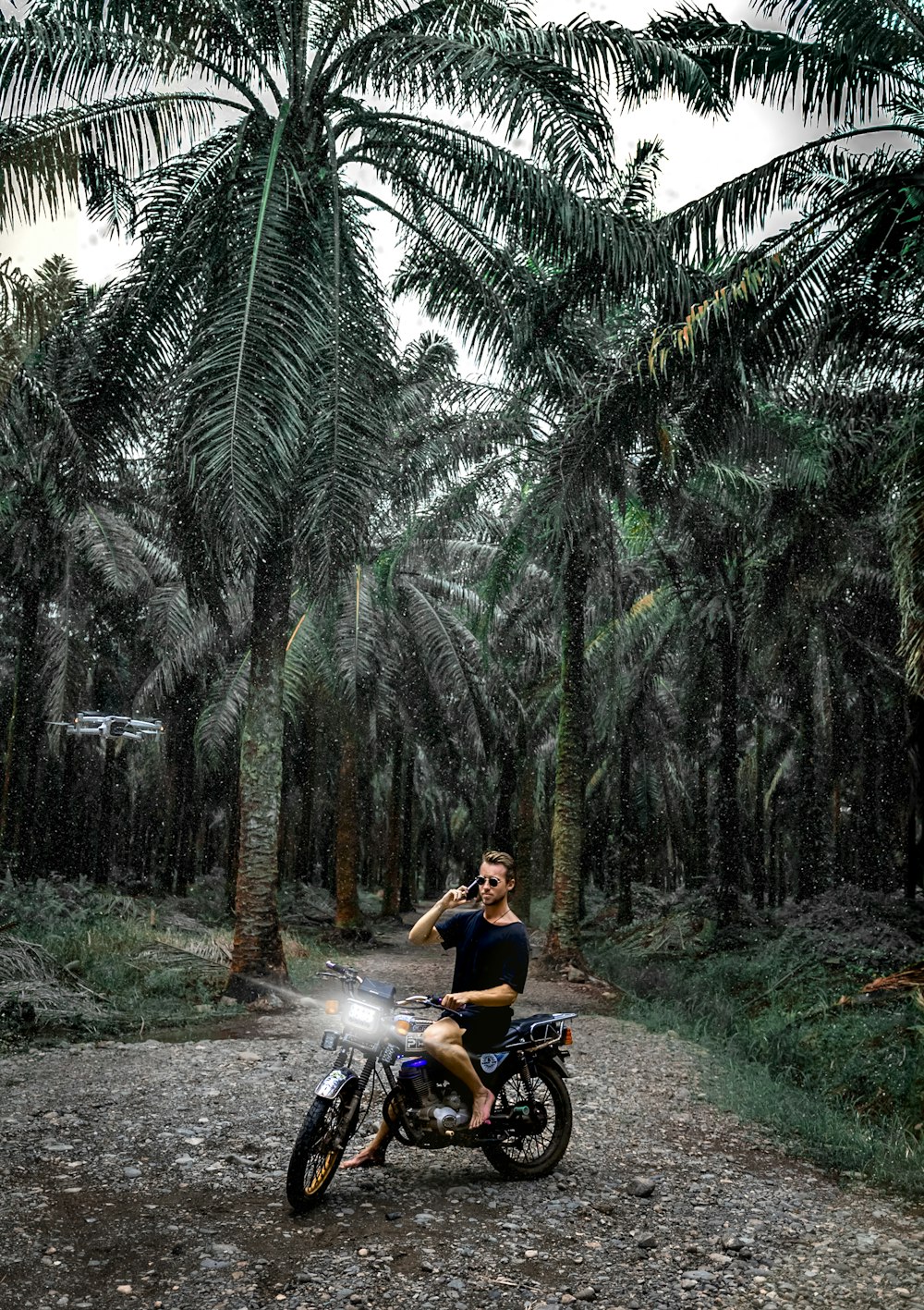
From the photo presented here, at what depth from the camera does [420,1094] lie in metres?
5.81

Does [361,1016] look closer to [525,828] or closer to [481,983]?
[481,983]

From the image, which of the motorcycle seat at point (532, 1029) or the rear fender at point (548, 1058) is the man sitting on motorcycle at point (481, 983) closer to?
the motorcycle seat at point (532, 1029)

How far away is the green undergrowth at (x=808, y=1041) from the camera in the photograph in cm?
Answer: 755

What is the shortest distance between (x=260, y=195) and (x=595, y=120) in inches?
132

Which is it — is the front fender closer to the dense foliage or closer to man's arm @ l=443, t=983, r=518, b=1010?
man's arm @ l=443, t=983, r=518, b=1010

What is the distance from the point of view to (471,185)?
12305mm

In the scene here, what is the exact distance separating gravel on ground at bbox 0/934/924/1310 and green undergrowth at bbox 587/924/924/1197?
390mm

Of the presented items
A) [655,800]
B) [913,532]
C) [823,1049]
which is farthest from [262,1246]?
[655,800]

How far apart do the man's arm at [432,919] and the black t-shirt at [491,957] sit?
0.56 feet

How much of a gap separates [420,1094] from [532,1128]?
0.83 meters

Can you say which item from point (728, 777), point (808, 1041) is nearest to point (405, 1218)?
point (808, 1041)

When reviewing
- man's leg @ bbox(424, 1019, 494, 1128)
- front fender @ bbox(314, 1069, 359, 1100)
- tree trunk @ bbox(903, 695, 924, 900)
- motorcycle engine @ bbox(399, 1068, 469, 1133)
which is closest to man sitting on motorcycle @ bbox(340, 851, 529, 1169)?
man's leg @ bbox(424, 1019, 494, 1128)

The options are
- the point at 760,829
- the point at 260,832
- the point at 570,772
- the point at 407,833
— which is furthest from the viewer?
the point at 760,829

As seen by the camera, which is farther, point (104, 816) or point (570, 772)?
point (104, 816)
